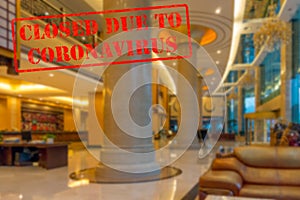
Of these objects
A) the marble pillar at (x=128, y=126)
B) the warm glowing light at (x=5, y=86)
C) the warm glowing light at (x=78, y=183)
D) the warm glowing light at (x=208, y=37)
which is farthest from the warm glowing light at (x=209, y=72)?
the warm glowing light at (x=78, y=183)

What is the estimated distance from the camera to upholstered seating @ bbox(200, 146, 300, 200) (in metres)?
3.52

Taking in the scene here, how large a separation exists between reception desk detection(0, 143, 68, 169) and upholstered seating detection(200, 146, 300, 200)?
5.09 m

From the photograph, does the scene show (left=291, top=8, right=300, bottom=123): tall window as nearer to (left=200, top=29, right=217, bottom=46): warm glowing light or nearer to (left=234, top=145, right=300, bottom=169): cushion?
(left=200, top=29, right=217, bottom=46): warm glowing light

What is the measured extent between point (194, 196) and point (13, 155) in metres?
6.01

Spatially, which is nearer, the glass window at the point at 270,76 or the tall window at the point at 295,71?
the tall window at the point at 295,71

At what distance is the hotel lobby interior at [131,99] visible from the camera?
13.4 feet

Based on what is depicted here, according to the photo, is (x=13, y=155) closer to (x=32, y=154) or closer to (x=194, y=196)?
(x=32, y=154)

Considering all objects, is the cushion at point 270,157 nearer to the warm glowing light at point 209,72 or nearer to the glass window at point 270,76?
the glass window at point 270,76

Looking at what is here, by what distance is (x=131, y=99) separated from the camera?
602cm

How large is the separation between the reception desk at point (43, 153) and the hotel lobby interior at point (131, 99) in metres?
0.03

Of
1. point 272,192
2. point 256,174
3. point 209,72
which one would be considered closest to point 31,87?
point 256,174

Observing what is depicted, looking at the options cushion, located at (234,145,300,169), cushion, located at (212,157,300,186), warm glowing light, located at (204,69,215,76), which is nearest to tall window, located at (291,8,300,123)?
cushion, located at (234,145,300,169)

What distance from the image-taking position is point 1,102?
15570 millimetres

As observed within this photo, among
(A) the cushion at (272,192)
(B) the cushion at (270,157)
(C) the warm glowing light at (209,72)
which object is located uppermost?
(C) the warm glowing light at (209,72)
